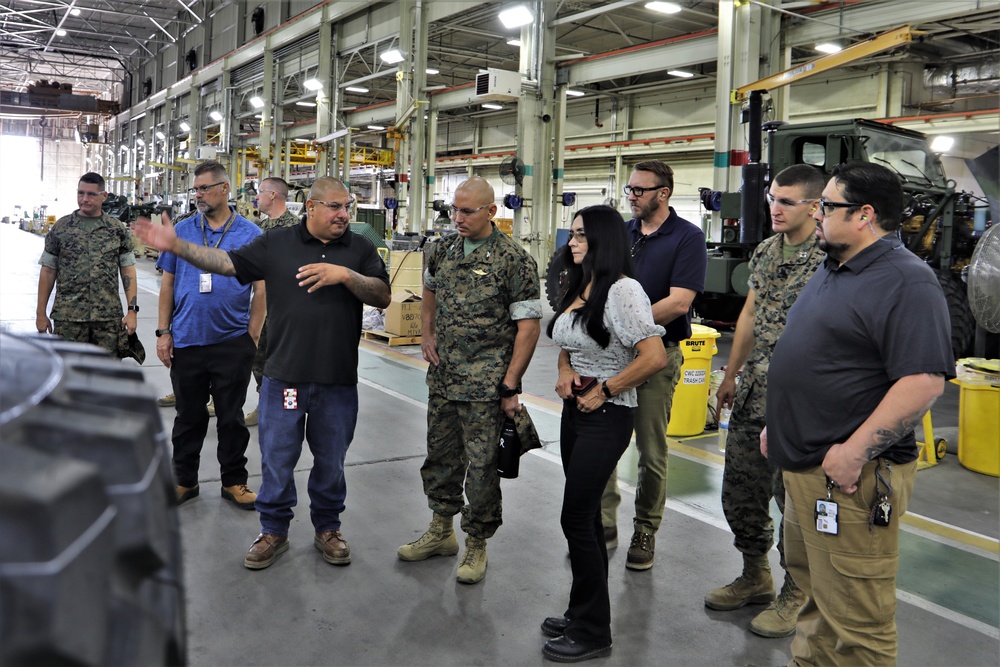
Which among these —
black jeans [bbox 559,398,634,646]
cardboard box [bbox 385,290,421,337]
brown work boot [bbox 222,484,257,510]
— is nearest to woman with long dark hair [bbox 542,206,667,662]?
black jeans [bbox 559,398,634,646]

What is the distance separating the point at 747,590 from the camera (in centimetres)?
313

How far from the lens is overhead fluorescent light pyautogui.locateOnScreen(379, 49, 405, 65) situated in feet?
50.3

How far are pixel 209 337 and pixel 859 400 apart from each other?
3.06 meters

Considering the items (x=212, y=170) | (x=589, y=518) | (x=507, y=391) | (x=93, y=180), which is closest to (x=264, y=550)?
(x=507, y=391)

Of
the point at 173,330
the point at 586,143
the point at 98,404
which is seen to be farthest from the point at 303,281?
the point at 586,143

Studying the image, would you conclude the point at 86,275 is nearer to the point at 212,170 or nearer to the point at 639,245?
the point at 212,170

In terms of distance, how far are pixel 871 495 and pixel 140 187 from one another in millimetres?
35070

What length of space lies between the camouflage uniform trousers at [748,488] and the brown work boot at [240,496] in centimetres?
239

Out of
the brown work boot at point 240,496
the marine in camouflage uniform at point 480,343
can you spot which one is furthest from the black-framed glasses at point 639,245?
the brown work boot at point 240,496

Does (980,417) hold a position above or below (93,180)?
below

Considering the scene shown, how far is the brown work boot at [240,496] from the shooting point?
4.05 m

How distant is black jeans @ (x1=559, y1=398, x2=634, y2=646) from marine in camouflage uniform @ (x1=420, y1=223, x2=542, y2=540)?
63 centimetres

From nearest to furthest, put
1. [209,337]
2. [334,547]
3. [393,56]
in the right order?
[334,547], [209,337], [393,56]

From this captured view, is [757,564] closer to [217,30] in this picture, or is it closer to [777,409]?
[777,409]
